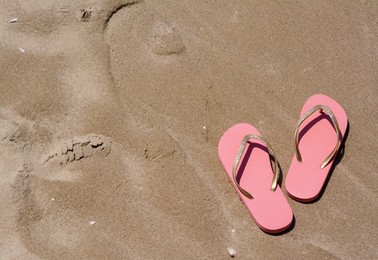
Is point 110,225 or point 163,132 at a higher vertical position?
point 163,132

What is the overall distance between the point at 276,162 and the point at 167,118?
418 millimetres

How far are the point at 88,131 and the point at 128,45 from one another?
1.26ft

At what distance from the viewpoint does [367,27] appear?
209 centimetres

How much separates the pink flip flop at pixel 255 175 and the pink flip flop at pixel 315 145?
64 mm

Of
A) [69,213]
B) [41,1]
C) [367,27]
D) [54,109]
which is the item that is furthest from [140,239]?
[367,27]

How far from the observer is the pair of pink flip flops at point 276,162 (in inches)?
70.2

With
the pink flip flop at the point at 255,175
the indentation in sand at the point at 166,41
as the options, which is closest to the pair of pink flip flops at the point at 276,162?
the pink flip flop at the point at 255,175

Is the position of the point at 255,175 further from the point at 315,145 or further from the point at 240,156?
the point at 315,145

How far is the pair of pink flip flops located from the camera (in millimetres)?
1782

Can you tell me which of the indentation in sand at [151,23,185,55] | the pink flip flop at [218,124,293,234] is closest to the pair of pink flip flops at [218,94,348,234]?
the pink flip flop at [218,124,293,234]

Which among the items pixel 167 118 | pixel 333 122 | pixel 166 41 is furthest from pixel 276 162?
pixel 166 41

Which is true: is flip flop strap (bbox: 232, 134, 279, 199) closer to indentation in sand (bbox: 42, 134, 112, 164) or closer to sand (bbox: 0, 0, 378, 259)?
sand (bbox: 0, 0, 378, 259)

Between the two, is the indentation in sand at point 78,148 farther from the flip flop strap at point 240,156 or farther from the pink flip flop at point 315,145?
the pink flip flop at point 315,145

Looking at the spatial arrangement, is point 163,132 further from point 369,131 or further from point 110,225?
point 369,131
